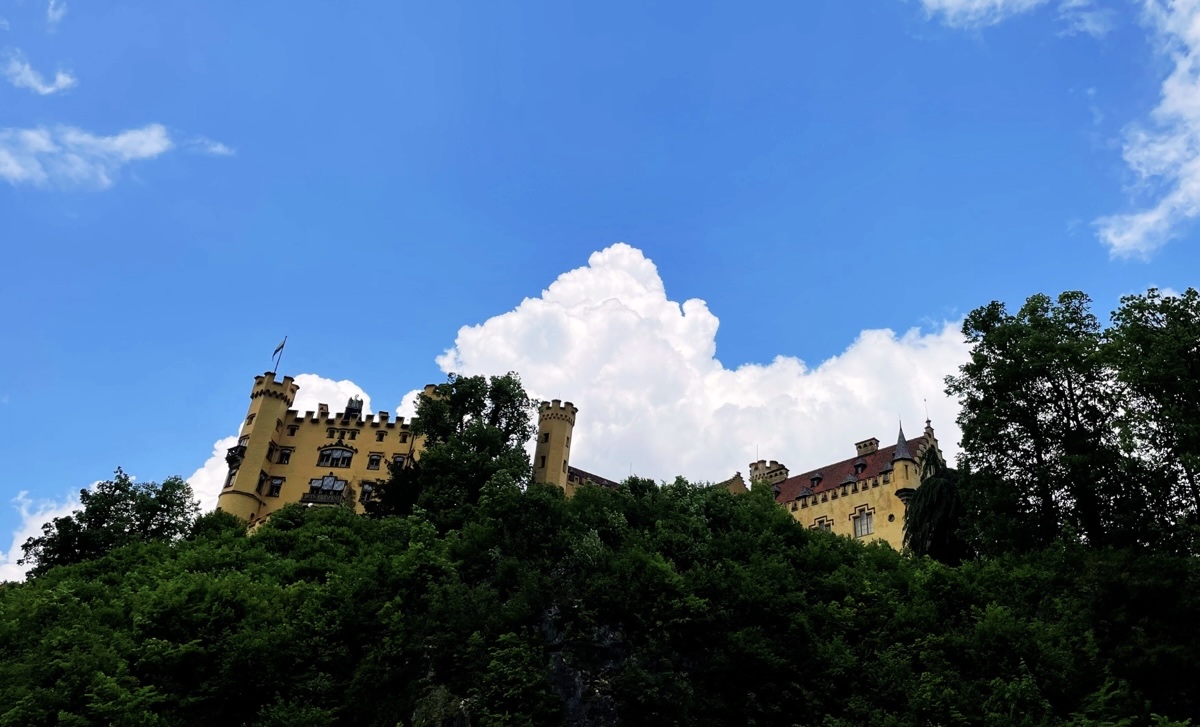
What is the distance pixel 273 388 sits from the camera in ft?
236

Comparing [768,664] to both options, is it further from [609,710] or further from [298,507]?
[298,507]

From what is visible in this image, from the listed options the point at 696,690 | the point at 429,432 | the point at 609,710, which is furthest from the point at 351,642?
the point at 429,432

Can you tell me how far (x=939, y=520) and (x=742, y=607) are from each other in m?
16.2

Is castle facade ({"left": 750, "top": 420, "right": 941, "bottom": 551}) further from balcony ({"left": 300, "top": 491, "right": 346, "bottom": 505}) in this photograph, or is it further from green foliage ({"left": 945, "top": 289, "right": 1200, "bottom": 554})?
balcony ({"left": 300, "top": 491, "right": 346, "bottom": 505})

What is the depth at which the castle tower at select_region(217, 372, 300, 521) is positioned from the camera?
66375 millimetres

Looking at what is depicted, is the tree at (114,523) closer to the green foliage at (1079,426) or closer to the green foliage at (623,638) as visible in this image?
the green foliage at (623,638)

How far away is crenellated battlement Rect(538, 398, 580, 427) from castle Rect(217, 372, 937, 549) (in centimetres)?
9

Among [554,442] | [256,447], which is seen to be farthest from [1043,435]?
[256,447]

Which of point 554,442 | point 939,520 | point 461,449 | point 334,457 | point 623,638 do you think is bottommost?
point 623,638

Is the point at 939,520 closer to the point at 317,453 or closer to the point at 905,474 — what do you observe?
the point at 905,474

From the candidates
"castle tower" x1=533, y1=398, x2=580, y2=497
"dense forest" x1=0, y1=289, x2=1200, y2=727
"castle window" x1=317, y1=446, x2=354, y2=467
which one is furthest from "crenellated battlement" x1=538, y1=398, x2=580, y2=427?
"dense forest" x1=0, y1=289, x2=1200, y2=727

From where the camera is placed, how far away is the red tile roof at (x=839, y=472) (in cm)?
6575

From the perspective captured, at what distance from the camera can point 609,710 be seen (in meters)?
28.1

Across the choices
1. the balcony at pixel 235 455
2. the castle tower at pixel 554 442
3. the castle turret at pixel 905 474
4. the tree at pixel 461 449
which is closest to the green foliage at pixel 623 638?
the tree at pixel 461 449
